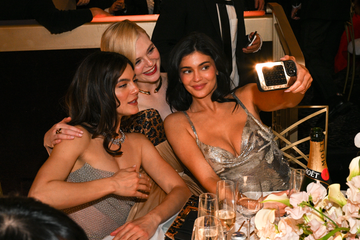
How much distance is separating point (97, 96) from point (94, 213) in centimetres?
59

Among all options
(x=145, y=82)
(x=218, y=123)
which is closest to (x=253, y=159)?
(x=218, y=123)

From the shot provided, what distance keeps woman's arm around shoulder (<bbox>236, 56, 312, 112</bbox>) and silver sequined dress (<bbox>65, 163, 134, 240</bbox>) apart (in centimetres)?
100

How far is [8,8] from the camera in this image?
327cm

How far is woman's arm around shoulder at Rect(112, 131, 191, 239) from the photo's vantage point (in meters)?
1.45

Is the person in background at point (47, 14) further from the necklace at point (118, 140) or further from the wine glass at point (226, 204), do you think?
the wine glass at point (226, 204)

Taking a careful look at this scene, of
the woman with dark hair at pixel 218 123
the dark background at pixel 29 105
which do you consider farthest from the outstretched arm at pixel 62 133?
the dark background at pixel 29 105

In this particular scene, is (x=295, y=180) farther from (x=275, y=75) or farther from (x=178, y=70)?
(x=178, y=70)

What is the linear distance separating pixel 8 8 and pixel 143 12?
1.39 meters

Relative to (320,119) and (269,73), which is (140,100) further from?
(320,119)

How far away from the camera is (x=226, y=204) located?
1249 millimetres

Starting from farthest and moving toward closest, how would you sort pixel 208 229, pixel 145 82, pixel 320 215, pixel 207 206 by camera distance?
1. pixel 145 82
2. pixel 207 206
3. pixel 208 229
4. pixel 320 215

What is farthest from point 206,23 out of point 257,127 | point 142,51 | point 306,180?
point 306,180

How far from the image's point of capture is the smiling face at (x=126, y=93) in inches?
73.0

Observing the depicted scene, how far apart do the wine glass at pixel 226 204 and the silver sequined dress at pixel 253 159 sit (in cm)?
81
